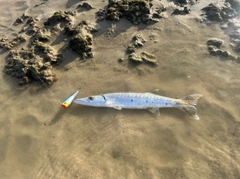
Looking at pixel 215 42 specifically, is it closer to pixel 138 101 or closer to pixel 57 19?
pixel 138 101

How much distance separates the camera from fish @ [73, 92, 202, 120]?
607 centimetres

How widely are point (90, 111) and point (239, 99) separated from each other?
3508 millimetres

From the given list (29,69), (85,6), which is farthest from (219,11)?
(29,69)

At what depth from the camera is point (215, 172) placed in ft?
16.6

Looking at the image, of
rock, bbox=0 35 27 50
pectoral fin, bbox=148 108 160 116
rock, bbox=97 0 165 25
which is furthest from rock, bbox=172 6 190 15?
rock, bbox=0 35 27 50

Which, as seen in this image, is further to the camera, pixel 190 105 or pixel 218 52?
pixel 218 52

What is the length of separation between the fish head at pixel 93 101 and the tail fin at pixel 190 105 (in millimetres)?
1786

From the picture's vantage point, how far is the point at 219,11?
8.44m

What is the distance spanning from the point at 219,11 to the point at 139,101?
450 centimetres

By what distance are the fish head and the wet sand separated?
0.51 feet

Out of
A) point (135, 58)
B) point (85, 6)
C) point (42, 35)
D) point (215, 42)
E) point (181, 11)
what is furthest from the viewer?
point (85, 6)

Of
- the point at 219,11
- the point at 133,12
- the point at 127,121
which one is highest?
the point at 133,12

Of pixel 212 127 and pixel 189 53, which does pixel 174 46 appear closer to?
pixel 189 53

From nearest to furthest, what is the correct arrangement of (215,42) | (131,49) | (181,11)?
(131,49) → (215,42) → (181,11)
